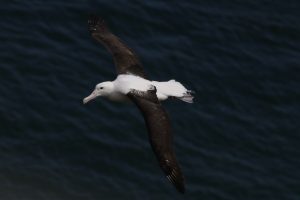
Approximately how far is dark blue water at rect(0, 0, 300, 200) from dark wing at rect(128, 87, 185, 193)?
162 inches

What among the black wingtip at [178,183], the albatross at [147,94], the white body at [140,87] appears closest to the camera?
the black wingtip at [178,183]

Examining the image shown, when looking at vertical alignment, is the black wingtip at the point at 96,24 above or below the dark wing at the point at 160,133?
above

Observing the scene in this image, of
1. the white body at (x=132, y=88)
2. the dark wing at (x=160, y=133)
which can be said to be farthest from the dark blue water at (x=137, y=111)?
the dark wing at (x=160, y=133)

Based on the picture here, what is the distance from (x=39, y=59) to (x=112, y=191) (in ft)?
11.2

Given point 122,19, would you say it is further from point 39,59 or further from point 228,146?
point 228,146

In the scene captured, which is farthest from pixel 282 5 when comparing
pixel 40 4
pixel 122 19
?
pixel 40 4

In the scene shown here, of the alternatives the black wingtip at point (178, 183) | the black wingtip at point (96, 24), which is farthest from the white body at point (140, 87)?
the black wingtip at point (178, 183)

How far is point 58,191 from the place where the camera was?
57.3 ft

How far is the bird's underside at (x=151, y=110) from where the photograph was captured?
Answer: 12.7 meters

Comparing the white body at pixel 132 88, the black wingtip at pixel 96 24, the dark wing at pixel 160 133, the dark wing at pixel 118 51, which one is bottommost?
the dark wing at pixel 160 133

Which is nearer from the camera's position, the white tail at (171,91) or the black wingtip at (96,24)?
the white tail at (171,91)

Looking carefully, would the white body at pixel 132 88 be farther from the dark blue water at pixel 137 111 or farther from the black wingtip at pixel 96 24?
the dark blue water at pixel 137 111

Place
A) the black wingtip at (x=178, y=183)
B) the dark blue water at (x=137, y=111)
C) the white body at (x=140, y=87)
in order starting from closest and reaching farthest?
the black wingtip at (x=178, y=183) < the white body at (x=140, y=87) < the dark blue water at (x=137, y=111)

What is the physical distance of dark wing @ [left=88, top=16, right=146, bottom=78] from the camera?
597 inches
